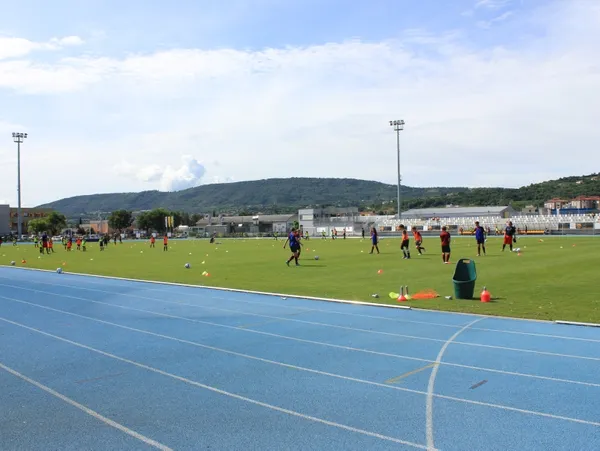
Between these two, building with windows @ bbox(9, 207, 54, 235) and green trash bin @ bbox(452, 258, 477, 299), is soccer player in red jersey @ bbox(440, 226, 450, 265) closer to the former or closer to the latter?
green trash bin @ bbox(452, 258, 477, 299)

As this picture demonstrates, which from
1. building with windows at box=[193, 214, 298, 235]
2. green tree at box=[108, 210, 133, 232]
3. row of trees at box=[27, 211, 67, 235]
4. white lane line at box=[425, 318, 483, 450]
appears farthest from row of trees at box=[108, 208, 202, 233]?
white lane line at box=[425, 318, 483, 450]

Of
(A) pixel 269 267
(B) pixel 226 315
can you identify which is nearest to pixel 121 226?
(A) pixel 269 267

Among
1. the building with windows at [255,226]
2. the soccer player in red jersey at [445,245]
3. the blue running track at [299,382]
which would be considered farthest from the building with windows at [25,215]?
the blue running track at [299,382]

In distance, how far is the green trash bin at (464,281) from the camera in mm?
14148

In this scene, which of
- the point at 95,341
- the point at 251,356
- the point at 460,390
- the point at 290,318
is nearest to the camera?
the point at 460,390

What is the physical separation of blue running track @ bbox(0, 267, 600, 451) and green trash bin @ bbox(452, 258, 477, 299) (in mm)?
2143

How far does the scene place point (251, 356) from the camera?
902cm

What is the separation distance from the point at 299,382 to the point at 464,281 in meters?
7.94

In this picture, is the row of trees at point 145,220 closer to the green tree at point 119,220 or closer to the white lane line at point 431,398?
the green tree at point 119,220

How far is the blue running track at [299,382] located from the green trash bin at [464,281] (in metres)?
2.14

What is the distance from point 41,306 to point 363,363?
1059cm

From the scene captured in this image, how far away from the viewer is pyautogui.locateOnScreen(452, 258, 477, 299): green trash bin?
14.1 metres

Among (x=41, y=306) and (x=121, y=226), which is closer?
(x=41, y=306)

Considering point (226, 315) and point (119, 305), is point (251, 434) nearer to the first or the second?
point (226, 315)
